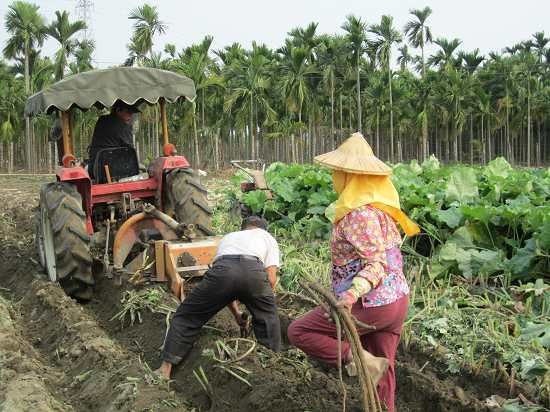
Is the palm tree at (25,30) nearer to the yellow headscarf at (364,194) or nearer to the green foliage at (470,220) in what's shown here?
the green foliage at (470,220)

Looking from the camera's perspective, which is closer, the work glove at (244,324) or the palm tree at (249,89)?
Result: the work glove at (244,324)

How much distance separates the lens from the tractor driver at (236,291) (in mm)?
4828

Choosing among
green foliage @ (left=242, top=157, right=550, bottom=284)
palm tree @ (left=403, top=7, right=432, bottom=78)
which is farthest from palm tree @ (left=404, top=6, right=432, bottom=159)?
green foliage @ (left=242, top=157, right=550, bottom=284)

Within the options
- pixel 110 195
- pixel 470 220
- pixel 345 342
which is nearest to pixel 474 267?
pixel 470 220

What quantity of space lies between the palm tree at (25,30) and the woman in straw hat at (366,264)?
37.6 meters

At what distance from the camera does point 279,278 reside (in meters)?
7.71

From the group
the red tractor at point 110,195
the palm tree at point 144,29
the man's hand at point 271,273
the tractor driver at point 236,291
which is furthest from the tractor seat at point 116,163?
the palm tree at point 144,29

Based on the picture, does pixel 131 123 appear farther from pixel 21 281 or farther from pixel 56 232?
pixel 21 281

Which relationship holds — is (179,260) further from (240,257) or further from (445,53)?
(445,53)

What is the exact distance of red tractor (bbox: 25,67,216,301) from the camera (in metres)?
6.93

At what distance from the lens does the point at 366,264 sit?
12.2ft

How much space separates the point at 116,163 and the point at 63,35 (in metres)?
34.3

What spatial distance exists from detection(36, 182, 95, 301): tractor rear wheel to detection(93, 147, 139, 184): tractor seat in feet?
2.10

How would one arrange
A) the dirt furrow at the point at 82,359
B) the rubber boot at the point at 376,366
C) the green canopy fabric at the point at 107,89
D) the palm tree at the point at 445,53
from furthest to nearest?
1. the palm tree at the point at 445,53
2. the green canopy fabric at the point at 107,89
3. the dirt furrow at the point at 82,359
4. the rubber boot at the point at 376,366
